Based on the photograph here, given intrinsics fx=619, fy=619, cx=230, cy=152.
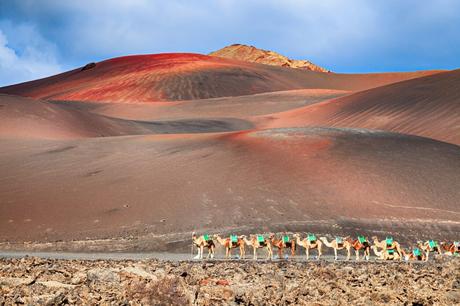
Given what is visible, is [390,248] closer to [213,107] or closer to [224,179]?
[224,179]

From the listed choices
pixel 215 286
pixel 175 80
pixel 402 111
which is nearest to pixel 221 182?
pixel 215 286

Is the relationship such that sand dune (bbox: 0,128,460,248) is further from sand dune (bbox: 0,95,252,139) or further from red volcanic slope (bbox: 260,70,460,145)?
red volcanic slope (bbox: 260,70,460,145)

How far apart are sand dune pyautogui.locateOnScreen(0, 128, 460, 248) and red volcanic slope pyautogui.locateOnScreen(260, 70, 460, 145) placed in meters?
11.7

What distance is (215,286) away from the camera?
8.47 meters

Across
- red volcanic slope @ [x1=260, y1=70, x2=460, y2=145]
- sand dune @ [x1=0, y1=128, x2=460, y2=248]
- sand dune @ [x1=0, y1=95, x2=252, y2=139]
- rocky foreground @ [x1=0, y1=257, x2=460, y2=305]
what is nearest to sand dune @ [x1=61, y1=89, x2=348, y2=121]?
red volcanic slope @ [x1=260, y1=70, x2=460, y2=145]

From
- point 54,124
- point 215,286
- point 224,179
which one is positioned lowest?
point 224,179

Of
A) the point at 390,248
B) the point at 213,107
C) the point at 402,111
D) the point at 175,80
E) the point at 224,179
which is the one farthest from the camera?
the point at 175,80

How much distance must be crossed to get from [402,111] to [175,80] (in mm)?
70033

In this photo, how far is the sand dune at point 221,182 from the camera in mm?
29078

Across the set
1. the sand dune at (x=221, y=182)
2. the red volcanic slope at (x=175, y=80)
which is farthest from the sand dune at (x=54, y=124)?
the red volcanic slope at (x=175, y=80)

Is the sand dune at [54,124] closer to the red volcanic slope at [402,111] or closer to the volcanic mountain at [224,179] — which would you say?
the volcanic mountain at [224,179]

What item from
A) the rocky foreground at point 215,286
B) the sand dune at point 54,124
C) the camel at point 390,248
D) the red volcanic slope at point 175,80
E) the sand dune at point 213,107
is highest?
the red volcanic slope at point 175,80

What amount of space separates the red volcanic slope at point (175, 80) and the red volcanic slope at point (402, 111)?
43.7 metres

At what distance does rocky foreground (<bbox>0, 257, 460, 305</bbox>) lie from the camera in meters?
7.73
